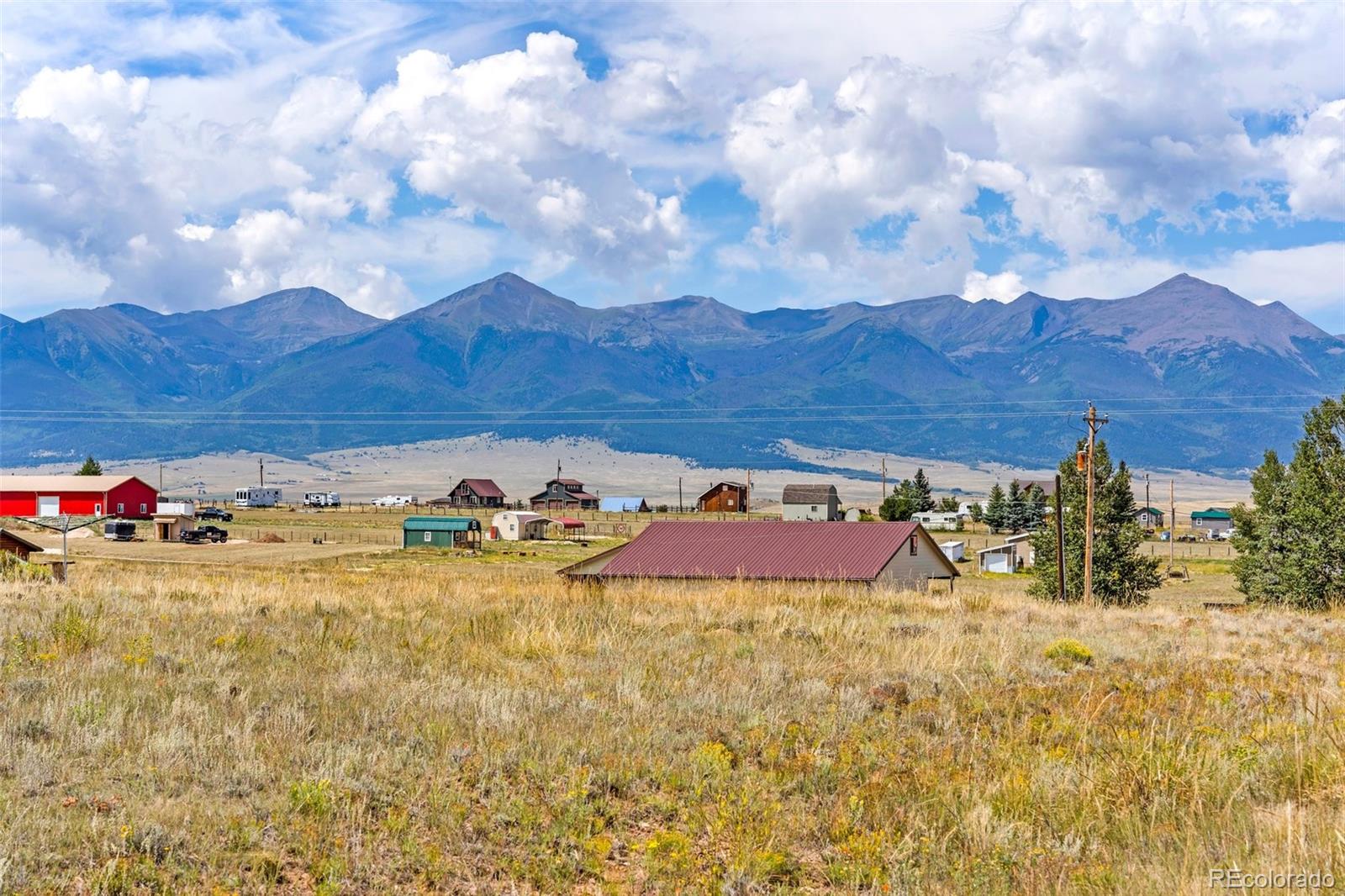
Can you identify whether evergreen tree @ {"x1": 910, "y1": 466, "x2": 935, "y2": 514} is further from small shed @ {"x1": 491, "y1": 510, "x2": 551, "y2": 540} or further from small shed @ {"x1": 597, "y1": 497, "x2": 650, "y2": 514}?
small shed @ {"x1": 597, "y1": 497, "x2": 650, "y2": 514}

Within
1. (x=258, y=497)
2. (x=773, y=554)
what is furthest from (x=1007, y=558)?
(x=258, y=497)

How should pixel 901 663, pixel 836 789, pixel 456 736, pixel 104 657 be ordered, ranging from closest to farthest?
1. pixel 836 789
2. pixel 456 736
3. pixel 104 657
4. pixel 901 663

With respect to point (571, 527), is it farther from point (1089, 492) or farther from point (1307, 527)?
point (1307, 527)

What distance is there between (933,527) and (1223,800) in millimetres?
140343

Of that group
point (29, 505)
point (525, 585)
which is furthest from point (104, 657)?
point (29, 505)

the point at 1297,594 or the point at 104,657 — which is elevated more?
the point at 104,657

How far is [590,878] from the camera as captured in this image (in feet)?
21.6

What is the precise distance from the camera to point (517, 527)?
117 metres

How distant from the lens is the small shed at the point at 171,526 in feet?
322

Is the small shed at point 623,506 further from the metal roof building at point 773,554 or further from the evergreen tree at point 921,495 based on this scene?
A: the metal roof building at point 773,554

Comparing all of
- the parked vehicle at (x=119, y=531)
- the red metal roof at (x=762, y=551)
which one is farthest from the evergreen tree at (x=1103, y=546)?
the parked vehicle at (x=119, y=531)

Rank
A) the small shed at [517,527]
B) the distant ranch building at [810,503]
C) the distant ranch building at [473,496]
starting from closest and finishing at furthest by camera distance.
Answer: the small shed at [517,527] → the distant ranch building at [810,503] → the distant ranch building at [473,496]

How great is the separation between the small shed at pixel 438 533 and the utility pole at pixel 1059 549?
6244 centimetres

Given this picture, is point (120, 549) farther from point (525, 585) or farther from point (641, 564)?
point (525, 585)
